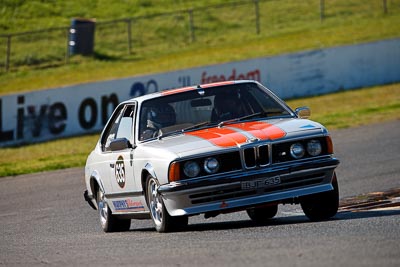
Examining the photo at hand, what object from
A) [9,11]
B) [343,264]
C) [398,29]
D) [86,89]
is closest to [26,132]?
[86,89]

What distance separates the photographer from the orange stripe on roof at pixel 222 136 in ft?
30.3

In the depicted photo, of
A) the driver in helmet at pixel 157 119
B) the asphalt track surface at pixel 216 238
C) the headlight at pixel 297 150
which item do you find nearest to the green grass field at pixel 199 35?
the asphalt track surface at pixel 216 238

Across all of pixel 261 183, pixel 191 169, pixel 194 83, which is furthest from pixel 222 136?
pixel 194 83

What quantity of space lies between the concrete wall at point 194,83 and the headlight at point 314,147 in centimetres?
1811

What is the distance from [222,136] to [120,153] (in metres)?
1.56

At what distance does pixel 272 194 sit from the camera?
922 centimetres

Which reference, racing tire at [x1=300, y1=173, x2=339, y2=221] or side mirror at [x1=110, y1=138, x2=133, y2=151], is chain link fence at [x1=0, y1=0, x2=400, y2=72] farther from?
racing tire at [x1=300, y1=173, x2=339, y2=221]

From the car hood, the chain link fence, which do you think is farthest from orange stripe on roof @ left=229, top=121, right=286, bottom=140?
Answer: the chain link fence

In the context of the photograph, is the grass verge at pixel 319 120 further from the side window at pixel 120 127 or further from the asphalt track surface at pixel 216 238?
the side window at pixel 120 127

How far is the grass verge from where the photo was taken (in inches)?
890

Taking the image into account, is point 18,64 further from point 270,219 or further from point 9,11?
point 270,219

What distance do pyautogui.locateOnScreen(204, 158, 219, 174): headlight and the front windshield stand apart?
998 millimetres

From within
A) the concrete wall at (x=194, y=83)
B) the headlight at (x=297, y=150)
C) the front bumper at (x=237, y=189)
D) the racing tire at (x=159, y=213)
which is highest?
the headlight at (x=297, y=150)

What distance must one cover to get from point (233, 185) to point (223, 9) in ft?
108
